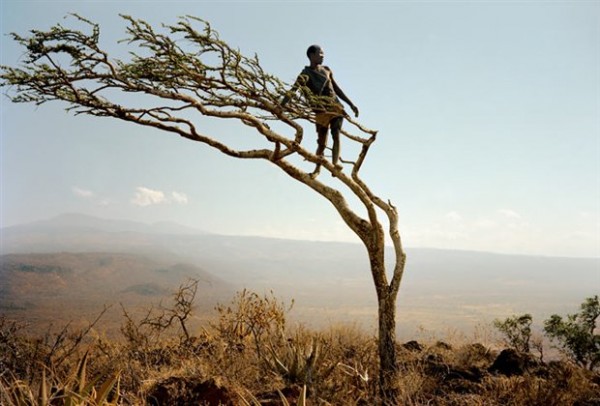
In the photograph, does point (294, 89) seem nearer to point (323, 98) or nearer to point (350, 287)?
point (323, 98)

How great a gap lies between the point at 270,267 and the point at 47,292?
405ft

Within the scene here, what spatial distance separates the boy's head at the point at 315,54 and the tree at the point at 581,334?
7.09 m

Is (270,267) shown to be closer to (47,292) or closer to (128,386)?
(47,292)

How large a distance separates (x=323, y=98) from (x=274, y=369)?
3.68 metres

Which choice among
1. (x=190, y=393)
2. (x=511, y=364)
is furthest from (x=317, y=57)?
(x=511, y=364)

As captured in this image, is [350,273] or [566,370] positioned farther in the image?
[350,273]

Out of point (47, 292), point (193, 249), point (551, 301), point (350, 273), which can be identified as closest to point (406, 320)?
point (551, 301)

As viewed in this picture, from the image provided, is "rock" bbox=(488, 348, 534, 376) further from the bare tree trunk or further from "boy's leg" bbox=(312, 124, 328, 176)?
"boy's leg" bbox=(312, 124, 328, 176)

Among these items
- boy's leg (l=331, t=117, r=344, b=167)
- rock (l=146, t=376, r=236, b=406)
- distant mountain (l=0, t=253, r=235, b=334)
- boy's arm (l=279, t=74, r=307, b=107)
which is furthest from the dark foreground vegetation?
distant mountain (l=0, t=253, r=235, b=334)

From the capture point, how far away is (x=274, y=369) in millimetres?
5293

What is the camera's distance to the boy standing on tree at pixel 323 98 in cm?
514

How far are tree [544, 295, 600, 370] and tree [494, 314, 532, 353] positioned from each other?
15.5 inches

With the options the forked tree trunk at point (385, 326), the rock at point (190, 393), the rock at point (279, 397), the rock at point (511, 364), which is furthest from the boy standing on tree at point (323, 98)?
the rock at point (511, 364)

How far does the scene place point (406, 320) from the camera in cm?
7344
